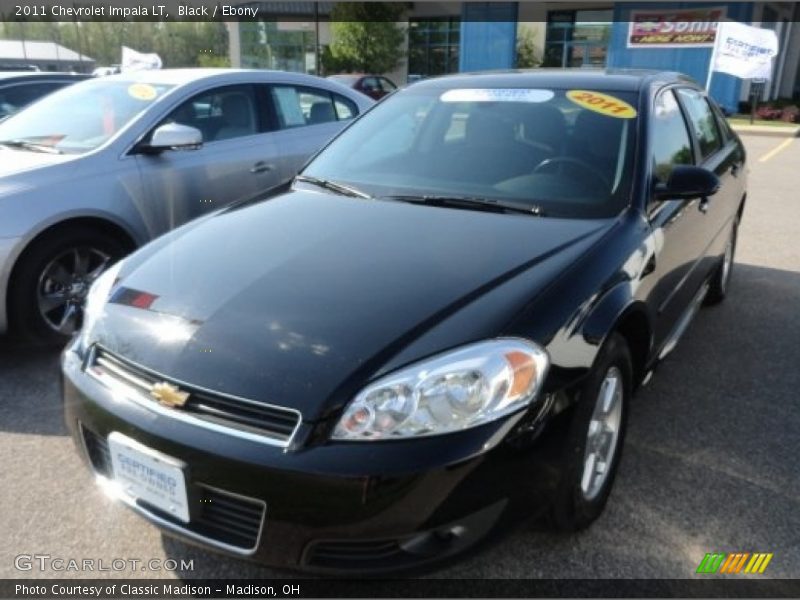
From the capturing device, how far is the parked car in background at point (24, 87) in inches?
283

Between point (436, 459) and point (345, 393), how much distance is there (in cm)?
29

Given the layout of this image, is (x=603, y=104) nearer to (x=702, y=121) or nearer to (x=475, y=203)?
(x=475, y=203)

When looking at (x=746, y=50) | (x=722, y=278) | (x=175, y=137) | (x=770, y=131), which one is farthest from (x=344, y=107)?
(x=770, y=131)

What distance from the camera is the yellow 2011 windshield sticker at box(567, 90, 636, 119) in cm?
291

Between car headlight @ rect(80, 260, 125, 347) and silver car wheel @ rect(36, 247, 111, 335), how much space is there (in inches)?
50.2

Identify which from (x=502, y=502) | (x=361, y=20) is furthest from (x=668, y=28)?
(x=502, y=502)

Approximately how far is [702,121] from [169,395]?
11.0 feet

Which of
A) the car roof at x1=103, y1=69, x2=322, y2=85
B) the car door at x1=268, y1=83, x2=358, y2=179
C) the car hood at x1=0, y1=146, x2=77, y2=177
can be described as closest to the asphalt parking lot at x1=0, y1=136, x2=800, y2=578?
the car hood at x1=0, y1=146, x2=77, y2=177

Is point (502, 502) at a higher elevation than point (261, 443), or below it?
below

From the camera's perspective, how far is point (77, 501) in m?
2.52

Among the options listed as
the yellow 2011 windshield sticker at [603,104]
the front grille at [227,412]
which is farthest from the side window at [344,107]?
the front grille at [227,412]

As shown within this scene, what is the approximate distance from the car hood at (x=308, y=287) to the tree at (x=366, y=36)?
29.3 metres

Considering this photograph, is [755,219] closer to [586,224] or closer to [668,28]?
[586,224]

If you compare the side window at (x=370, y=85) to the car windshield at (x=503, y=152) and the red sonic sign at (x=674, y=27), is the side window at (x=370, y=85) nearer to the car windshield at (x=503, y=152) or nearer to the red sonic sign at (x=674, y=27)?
the red sonic sign at (x=674, y=27)
